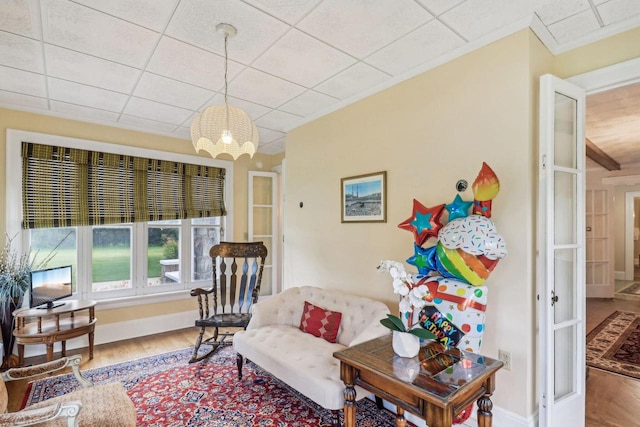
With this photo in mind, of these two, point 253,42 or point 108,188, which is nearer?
point 253,42

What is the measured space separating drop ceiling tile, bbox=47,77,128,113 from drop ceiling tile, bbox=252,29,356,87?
1624 millimetres

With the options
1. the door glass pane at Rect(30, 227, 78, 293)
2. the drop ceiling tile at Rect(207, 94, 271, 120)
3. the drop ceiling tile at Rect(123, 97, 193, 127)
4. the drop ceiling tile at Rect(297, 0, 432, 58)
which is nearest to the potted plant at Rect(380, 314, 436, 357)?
the drop ceiling tile at Rect(297, 0, 432, 58)

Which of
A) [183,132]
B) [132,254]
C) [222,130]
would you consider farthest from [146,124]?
[222,130]

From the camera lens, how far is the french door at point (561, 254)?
2.02 m

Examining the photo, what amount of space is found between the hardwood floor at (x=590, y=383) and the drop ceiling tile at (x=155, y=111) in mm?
2674

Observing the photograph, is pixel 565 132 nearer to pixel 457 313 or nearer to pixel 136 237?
pixel 457 313

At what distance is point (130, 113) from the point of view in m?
3.66

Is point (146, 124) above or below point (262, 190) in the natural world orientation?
above

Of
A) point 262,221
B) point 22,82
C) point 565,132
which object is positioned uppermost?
point 22,82

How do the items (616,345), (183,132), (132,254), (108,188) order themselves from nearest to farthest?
(616,345) → (108,188) → (132,254) → (183,132)

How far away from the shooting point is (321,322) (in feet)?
9.43

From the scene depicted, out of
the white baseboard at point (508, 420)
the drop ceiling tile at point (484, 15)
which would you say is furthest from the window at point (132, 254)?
the drop ceiling tile at point (484, 15)

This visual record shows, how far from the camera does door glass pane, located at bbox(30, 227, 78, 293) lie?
11.7 ft

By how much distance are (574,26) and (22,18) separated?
3426 millimetres
